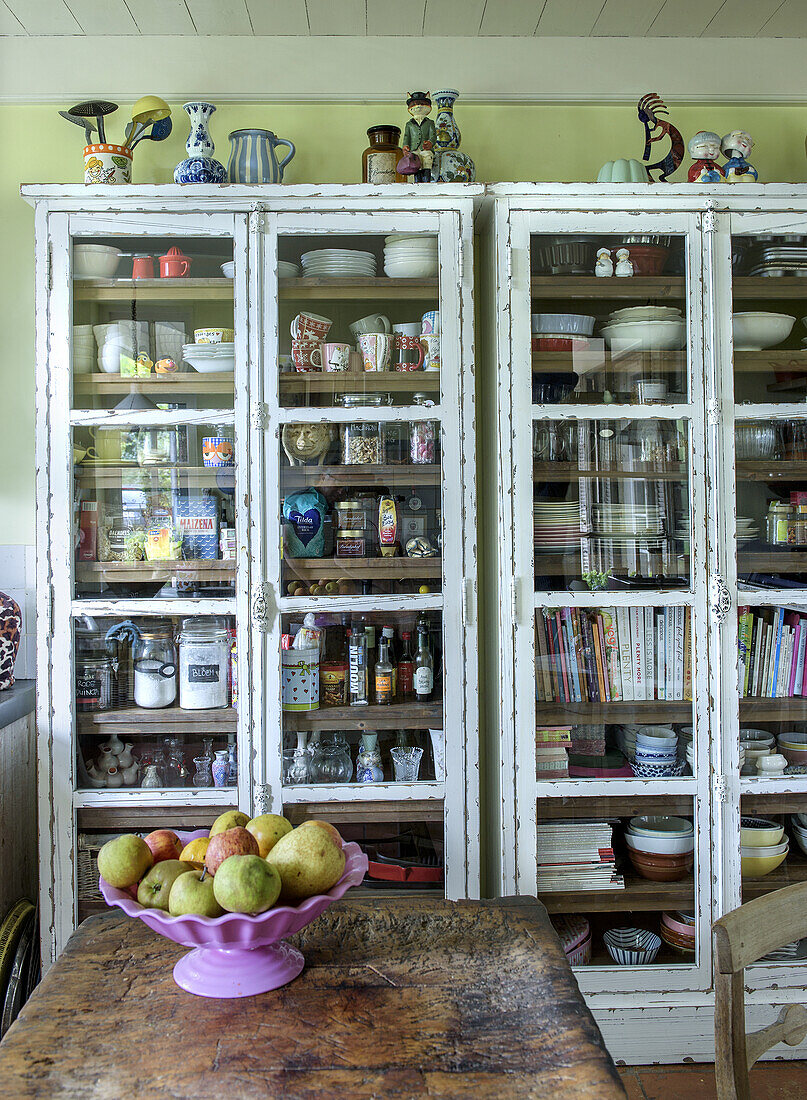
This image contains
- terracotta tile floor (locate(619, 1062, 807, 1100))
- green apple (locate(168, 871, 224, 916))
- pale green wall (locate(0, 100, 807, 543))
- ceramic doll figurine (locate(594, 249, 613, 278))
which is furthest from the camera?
pale green wall (locate(0, 100, 807, 543))

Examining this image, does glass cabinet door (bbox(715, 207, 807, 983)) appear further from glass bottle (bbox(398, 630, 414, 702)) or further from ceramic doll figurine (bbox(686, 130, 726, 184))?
glass bottle (bbox(398, 630, 414, 702))

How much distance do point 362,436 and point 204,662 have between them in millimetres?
777

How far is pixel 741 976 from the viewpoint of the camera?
1117mm

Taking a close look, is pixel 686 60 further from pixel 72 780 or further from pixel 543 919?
pixel 72 780

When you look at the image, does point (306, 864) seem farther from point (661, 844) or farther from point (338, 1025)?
point (661, 844)

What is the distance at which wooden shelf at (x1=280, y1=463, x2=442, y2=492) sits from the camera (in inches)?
92.1

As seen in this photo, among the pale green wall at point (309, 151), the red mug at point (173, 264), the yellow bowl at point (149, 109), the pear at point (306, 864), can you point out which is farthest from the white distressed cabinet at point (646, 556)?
the pear at point (306, 864)

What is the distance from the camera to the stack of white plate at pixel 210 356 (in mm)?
2336

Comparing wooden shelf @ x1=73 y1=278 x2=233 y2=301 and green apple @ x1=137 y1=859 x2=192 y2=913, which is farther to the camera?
wooden shelf @ x1=73 y1=278 x2=233 y2=301

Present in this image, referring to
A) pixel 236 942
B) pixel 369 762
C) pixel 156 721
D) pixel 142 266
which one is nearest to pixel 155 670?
pixel 156 721

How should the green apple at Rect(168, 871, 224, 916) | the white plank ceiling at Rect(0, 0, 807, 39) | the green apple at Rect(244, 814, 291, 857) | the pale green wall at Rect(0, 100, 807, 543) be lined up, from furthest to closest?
1. the pale green wall at Rect(0, 100, 807, 543)
2. the white plank ceiling at Rect(0, 0, 807, 39)
3. the green apple at Rect(244, 814, 291, 857)
4. the green apple at Rect(168, 871, 224, 916)

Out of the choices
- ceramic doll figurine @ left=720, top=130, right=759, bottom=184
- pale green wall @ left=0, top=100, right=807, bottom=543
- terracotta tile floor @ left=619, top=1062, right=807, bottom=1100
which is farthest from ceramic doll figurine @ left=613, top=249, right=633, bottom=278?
terracotta tile floor @ left=619, top=1062, right=807, bottom=1100

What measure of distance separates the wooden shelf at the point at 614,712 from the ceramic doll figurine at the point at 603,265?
1234 mm

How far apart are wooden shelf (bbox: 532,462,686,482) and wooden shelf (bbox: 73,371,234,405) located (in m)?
0.92
